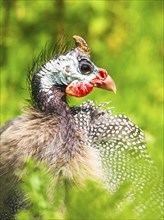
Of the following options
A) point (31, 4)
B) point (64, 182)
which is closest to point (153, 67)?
point (31, 4)

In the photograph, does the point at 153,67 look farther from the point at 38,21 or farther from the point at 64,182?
the point at 64,182

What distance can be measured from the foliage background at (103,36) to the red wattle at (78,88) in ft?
8.75

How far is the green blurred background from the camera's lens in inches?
263

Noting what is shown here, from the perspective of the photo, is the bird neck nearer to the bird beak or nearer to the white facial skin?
the white facial skin

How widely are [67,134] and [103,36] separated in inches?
177

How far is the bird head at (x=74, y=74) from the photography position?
11.6 feet

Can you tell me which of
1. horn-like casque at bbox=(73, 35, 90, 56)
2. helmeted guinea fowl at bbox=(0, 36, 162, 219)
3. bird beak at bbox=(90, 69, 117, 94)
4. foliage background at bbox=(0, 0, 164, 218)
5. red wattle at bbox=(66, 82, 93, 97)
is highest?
foliage background at bbox=(0, 0, 164, 218)

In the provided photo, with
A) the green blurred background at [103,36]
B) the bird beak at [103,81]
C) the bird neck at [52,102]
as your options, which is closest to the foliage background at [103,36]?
the green blurred background at [103,36]

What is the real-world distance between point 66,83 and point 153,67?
357 cm

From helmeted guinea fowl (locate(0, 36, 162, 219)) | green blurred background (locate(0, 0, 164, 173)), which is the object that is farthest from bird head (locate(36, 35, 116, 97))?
green blurred background (locate(0, 0, 164, 173))

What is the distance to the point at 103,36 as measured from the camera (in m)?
7.81

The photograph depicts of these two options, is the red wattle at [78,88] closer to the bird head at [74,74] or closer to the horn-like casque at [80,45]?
the bird head at [74,74]

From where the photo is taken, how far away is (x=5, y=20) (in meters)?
7.30

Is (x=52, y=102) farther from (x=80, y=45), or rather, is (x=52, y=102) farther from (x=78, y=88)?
(x=80, y=45)
